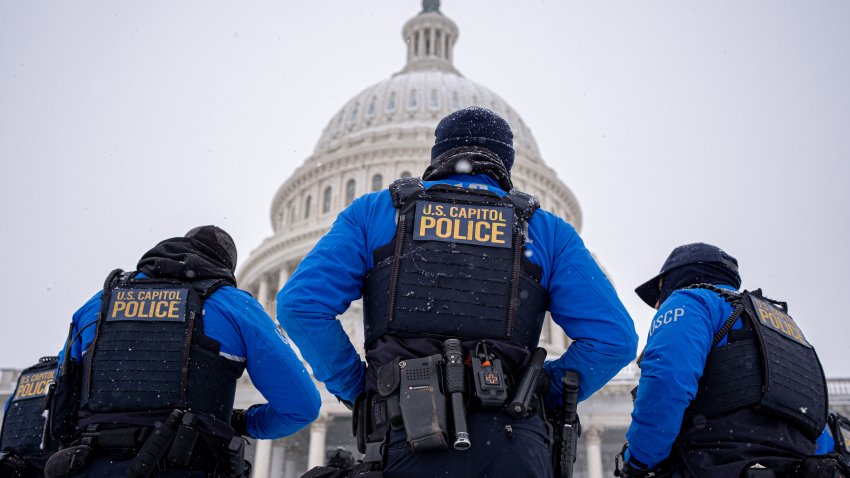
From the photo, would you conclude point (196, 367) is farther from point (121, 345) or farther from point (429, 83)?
point (429, 83)

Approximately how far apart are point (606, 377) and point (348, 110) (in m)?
51.0

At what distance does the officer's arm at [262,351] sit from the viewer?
430 cm

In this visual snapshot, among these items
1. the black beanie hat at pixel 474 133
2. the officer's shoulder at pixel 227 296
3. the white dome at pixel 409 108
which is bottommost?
the officer's shoulder at pixel 227 296

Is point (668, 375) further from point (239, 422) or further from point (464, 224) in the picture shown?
point (239, 422)

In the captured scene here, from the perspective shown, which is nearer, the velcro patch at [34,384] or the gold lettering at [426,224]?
the gold lettering at [426,224]

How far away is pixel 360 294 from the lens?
3518 mm

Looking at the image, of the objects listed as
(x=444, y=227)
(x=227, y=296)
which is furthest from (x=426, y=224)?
(x=227, y=296)

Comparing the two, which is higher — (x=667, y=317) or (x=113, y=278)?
(x=113, y=278)

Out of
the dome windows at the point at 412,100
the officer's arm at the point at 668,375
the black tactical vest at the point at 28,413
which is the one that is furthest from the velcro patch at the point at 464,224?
the dome windows at the point at 412,100

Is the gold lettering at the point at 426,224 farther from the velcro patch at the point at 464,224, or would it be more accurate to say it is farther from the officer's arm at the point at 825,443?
the officer's arm at the point at 825,443

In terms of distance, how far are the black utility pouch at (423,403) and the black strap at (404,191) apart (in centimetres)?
76

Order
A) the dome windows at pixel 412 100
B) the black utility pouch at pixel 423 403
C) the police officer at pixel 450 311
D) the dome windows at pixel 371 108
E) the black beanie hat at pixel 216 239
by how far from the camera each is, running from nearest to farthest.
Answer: the black utility pouch at pixel 423 403
the police officer at pixel 450 311
the black beanie hat at pixel 216 239
the dome windows at pixel 412 100
the dome windows at pixel 371 108

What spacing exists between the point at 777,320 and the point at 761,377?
18.5 inches

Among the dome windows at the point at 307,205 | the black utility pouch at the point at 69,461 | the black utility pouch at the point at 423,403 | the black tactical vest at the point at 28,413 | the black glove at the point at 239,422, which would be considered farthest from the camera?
the dome windows at the point at 307,205
